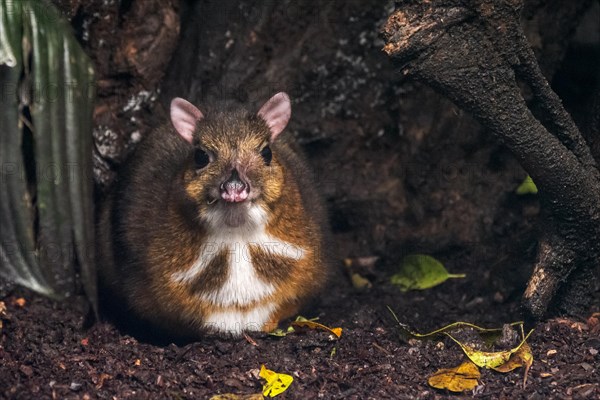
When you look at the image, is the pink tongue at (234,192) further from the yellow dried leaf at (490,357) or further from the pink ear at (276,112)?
the yellow dried leaf at (490,357)

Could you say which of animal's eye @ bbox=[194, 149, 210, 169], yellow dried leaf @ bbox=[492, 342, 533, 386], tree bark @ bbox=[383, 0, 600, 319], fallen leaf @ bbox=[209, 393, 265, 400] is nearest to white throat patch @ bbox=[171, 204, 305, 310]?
animal's eye @ bbox=[194, 149, 210, 169]

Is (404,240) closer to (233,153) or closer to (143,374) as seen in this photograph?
(233,153)

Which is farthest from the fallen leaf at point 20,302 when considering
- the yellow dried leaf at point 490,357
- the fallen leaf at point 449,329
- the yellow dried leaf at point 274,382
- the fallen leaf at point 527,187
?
the fallen leaf at point 527,187

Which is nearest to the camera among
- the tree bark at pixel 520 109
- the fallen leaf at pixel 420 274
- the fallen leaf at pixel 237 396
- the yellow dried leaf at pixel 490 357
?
the tree bark at pixel 520 109

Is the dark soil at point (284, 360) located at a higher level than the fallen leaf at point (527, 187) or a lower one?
lower

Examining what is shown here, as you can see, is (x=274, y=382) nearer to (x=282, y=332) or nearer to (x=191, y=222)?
(x=282, y=332)

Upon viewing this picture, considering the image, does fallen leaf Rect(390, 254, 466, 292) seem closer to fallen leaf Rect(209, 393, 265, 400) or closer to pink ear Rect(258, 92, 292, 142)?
pink ear Rect(258, 92, 292, 142)

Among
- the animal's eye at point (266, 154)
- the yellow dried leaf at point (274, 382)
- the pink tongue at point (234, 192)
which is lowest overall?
the yellow dried leaf at point (274, 382)

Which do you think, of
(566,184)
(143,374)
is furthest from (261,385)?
(566,184)

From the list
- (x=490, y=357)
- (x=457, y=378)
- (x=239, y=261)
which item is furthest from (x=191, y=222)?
(x=490, y=357)
